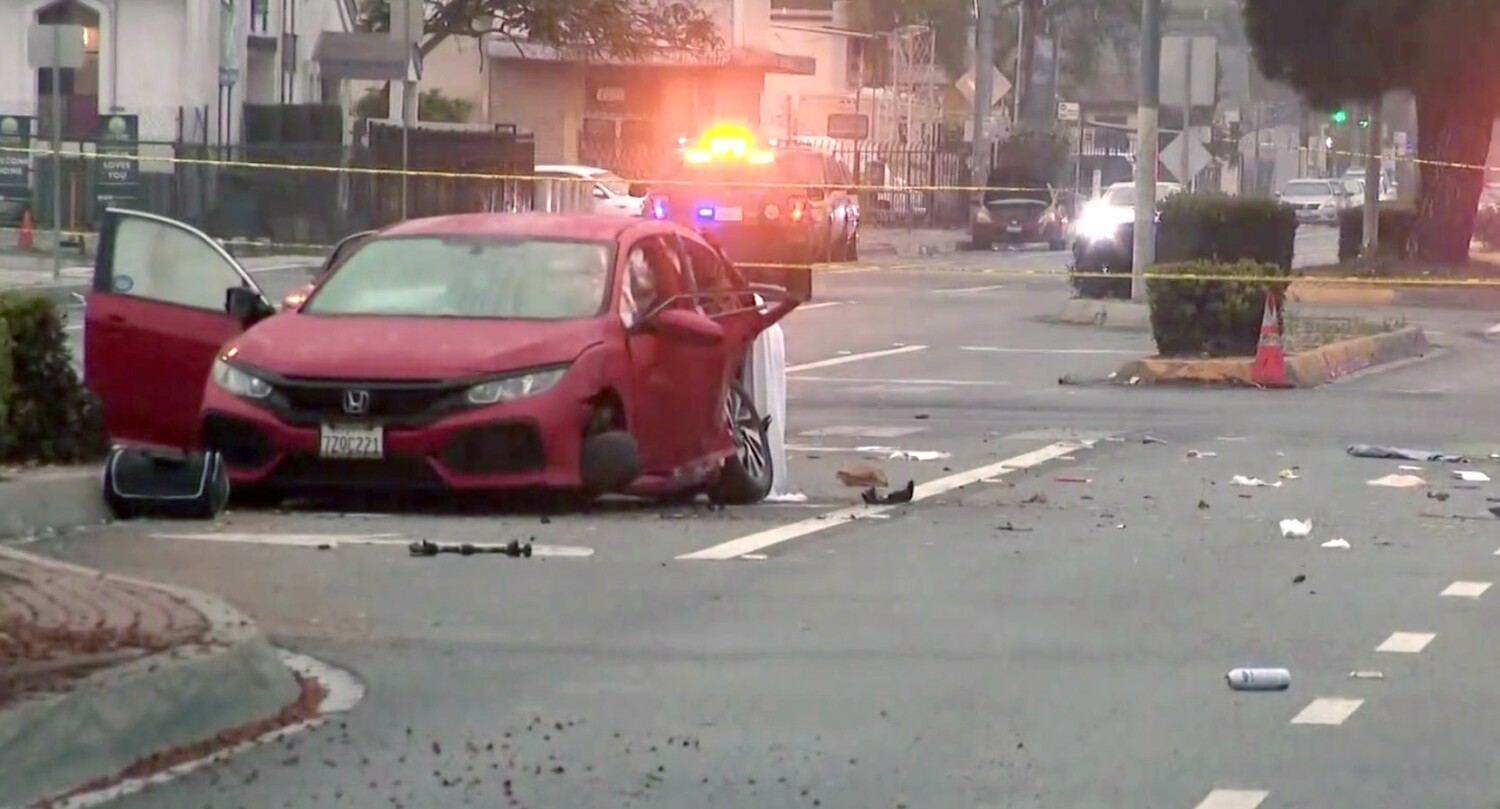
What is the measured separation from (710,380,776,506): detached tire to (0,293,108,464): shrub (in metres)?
3.10

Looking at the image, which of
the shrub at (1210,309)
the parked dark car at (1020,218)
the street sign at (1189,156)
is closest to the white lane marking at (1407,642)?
the shrub at (1210,309)

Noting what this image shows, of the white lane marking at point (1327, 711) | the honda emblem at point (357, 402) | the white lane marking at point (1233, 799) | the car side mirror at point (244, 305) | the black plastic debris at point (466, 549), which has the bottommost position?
the white lane marking at point (1233, 799)

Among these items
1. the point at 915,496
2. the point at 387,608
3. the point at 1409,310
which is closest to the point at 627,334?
the point at 915,496

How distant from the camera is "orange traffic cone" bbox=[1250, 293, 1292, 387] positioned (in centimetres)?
2266

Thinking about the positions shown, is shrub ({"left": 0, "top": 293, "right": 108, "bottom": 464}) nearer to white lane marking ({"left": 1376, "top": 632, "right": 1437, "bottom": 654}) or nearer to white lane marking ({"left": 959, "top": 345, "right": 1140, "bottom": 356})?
white lane marking ({"left": 1376, "top": 632, "right": 1437, "bottom": 654})

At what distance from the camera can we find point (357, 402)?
40.7 feet

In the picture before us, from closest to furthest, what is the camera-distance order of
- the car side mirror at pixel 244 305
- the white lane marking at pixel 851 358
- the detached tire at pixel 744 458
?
the car side mirror at pixel 244 305 < the detached tire at pixel 744 458 < the white lane marking at pixel 851 358

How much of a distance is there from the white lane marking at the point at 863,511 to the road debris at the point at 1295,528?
1.92m

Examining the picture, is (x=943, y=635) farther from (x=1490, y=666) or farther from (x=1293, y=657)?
(x=1490, y=666)

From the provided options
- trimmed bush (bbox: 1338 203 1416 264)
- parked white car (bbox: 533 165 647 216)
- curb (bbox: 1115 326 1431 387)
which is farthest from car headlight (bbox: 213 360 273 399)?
trimmed bush (bbox: 1338 203 1416 264)

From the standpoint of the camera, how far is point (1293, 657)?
31.0 feet

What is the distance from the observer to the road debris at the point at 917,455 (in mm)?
16594

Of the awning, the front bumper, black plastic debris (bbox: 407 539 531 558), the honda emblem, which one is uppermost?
the awning

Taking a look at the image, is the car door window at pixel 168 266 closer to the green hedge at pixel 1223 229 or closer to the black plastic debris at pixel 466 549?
the black plastic debris at pixel 466 549
